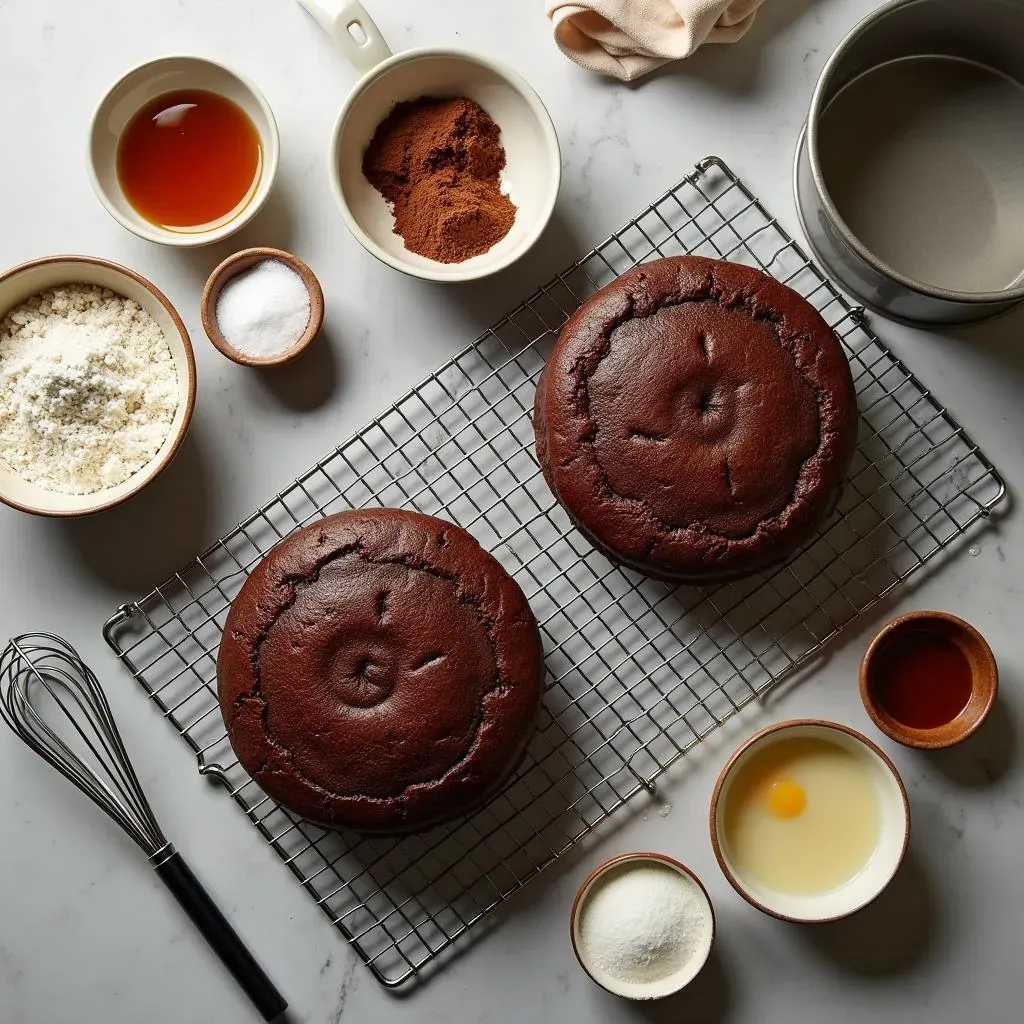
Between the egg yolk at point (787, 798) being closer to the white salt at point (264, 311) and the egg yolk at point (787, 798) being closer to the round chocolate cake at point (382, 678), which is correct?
the round chocolate cake at point (382, 678)

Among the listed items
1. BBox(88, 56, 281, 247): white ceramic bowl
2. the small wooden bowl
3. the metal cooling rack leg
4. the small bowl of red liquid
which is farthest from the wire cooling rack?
BBox(88, 56, 281, 247): white ceramic bowl

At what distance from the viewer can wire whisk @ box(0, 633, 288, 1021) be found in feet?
6.81

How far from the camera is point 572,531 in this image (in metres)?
2.12

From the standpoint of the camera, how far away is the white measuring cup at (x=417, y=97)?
200cm

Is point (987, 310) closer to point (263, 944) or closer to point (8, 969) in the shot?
point (263, 944)

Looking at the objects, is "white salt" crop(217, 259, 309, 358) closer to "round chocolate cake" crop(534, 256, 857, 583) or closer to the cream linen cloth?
"round chocolate cake" crop(534, 256, 857, 583)

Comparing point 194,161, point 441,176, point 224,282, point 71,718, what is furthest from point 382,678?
point 194,161

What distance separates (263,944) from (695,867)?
0.97 metres

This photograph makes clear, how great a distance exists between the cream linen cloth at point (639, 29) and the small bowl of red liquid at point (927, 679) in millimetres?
1315

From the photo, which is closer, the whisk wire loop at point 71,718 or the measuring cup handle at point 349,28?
the measuring cup handle at point 349,28

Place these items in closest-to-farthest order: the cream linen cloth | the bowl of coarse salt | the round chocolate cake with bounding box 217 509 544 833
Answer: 1. the round chocolate cake with bounding box 217 509 544 833
2. the bowl of coarse salt
3. the cream linen cloth

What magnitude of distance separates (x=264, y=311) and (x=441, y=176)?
0.47 metres

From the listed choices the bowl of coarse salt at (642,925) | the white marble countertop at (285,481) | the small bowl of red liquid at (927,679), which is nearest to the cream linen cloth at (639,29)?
the white marble countertop at (285,481)

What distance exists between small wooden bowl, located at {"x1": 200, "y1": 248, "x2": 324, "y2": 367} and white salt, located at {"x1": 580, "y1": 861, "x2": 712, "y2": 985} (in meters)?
1.27
